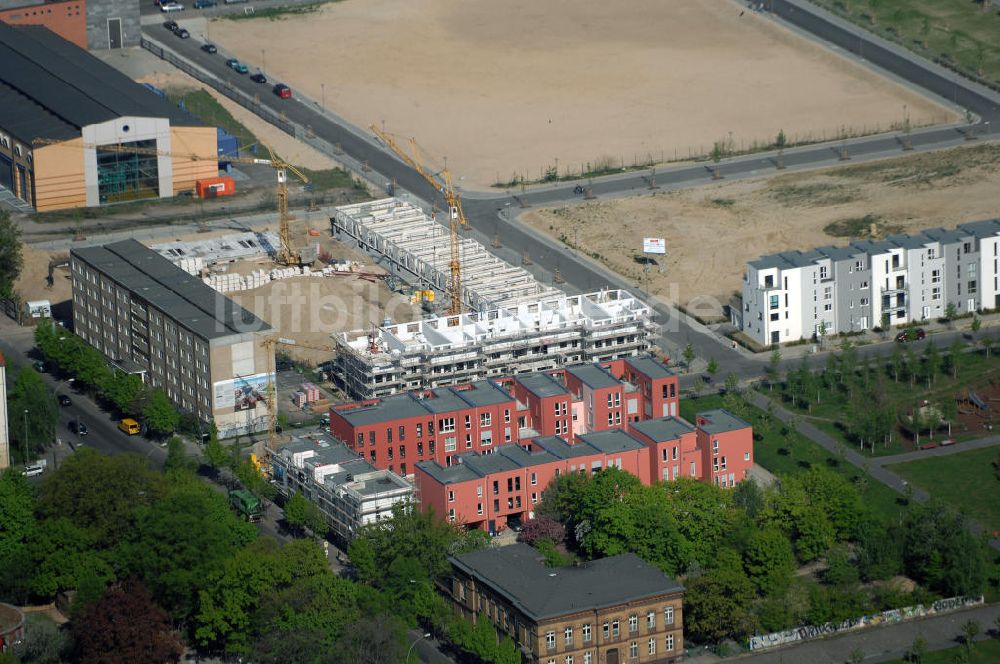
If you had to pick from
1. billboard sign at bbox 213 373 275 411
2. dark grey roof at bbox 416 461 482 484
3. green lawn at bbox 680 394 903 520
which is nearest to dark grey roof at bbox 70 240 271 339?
billboard sign at bbox 213 373 275 411

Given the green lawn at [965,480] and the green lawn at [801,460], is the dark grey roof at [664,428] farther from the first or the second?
the green lawn at [965,480]

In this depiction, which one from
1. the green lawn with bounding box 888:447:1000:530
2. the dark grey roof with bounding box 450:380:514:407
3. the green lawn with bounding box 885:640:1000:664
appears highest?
the dark grey roof with bounding box 450:380:514:407

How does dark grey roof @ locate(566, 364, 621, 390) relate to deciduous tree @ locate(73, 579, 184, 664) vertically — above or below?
above

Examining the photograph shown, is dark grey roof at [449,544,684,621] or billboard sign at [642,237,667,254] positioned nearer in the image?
dark grey roof at [449,544,684,621]

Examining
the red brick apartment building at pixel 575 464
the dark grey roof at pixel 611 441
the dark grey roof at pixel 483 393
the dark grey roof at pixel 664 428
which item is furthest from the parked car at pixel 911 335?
the dark grey roof at pixel 483 393

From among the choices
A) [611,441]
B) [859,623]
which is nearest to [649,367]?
[611,441]

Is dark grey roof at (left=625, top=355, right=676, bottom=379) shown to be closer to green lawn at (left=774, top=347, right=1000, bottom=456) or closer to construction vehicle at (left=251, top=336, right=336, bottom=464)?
green lawn at (left=774, top=347, right=1000, bottom=456)

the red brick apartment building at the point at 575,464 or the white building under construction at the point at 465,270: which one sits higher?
the red brick apartment building at the point at 575,464

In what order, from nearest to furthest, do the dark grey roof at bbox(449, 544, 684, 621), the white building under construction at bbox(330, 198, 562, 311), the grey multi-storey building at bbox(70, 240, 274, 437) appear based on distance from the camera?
the dark grey roof at bbox(449, 544, 684, 621)
the grey multi-storey building at bbox(70, 240, 274, 437)
the white building under construction at bbox(330, 198, 562, 311)
